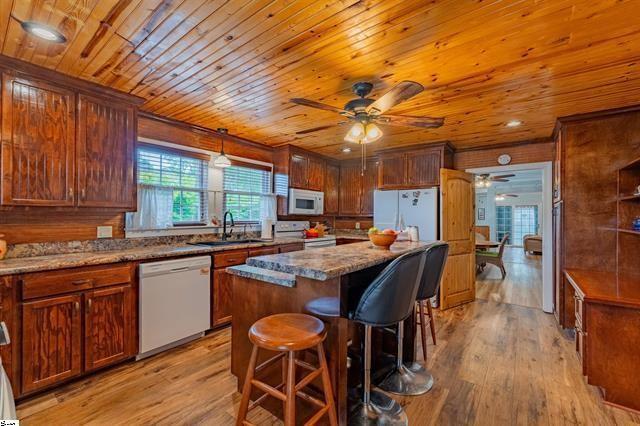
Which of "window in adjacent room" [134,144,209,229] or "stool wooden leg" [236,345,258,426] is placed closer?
"stool wooden leg" [236,345,258,426]

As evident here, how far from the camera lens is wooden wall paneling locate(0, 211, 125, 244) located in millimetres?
2389

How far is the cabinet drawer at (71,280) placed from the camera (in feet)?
6.63

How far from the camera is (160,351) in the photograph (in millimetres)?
2760

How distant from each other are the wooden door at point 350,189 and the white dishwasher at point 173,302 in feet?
10.0

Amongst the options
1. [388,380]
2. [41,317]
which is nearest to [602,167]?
[388,380]

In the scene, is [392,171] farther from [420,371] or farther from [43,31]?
[43,31]

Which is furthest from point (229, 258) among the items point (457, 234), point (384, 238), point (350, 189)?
point (457, 234)

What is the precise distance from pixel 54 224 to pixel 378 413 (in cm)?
298

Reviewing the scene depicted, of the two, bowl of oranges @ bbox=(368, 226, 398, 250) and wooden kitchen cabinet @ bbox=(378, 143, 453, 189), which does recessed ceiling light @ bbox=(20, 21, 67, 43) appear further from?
wooden kitchen cabinet @ bbox=(378, 143, 453, 189)

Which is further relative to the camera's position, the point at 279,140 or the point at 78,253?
the point at 279,140

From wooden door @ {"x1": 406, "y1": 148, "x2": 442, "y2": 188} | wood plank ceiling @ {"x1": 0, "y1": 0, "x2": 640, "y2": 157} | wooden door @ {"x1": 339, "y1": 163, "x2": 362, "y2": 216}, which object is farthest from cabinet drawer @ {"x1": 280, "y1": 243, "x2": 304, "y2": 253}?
wooden door @ {"x1": 406, "y1": 148, "x2": 442, "y2": 188}

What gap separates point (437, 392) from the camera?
7.09 feet

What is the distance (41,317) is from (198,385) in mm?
1169

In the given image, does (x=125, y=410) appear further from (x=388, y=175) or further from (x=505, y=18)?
(x=388, y=175)
